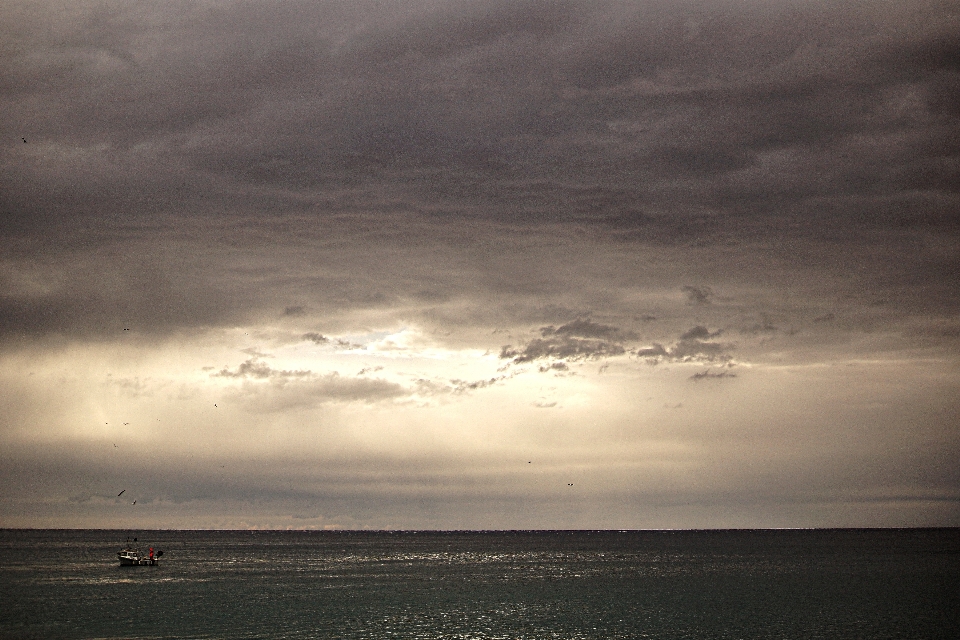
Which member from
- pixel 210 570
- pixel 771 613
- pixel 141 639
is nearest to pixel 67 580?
pixel 210 570

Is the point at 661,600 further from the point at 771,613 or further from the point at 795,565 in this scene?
the point at 795,565

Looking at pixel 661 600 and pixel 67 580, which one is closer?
pixel 661 600

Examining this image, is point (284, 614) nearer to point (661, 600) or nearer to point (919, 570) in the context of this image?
point (661, 600)

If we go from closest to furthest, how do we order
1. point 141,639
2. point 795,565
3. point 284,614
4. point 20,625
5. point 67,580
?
point 141,639
point 20,625
point 284,614
point 67,580
point 795,565

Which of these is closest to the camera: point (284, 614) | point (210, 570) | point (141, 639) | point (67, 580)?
point (141, 639)

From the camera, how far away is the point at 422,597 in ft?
371

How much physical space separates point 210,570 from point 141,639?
10000 cm

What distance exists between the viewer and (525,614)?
94.8 meters

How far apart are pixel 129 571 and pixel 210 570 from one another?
1542 cm

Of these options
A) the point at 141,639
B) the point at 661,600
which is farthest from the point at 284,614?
the point at 661,600

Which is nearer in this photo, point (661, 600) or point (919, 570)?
point (661, 600)

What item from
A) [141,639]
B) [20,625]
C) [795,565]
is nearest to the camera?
[141,639]

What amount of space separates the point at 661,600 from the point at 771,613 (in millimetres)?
17687

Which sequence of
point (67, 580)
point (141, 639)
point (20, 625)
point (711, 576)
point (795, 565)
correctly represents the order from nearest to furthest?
1. point (141, 639)
2. point (20, 625)
3. point (67, 580)
4. point (711, 576)
5. point (795, 565)
